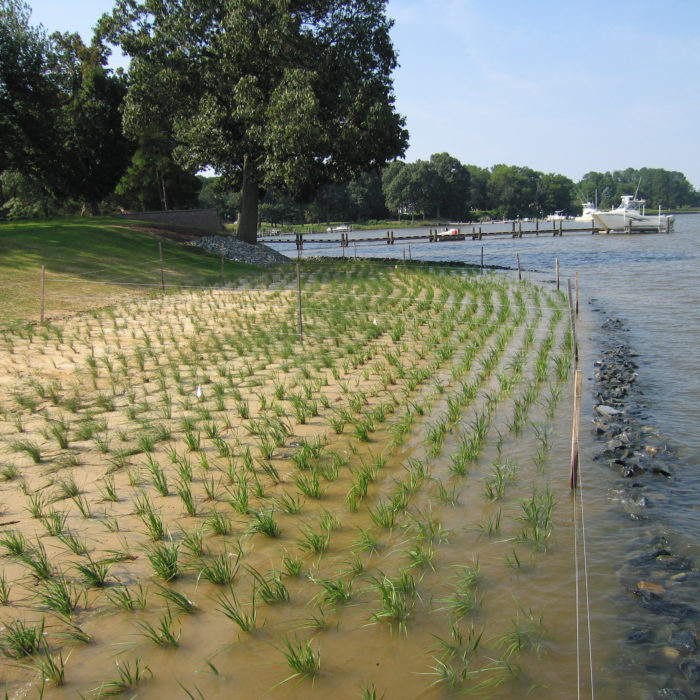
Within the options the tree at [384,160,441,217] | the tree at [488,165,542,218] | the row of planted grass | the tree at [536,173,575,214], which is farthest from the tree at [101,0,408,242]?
the tree at [536,173,575,214]

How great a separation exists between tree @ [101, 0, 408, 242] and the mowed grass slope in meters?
5.82

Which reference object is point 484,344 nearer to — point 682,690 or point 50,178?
point 682,690

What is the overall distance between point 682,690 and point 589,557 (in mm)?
1475

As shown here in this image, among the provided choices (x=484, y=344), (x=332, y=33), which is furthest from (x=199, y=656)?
(x=332, y=33)

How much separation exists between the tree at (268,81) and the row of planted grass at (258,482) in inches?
704

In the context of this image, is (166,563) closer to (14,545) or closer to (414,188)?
(14,545)

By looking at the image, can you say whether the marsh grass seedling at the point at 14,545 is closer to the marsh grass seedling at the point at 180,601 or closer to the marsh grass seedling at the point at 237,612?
the marsh grass seedling at the point at 180,601

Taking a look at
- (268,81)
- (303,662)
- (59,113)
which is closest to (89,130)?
(59,113)

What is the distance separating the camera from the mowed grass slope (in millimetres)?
18922

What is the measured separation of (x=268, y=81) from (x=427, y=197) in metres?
92.3

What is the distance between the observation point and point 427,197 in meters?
120

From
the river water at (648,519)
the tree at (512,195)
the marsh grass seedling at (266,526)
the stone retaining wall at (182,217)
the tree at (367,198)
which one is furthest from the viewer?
the tree at (512,195)

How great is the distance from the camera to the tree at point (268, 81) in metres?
28.8

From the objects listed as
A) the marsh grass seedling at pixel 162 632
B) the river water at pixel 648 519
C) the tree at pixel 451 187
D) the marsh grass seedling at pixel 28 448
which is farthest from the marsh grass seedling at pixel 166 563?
the tree at pixel 451 187
